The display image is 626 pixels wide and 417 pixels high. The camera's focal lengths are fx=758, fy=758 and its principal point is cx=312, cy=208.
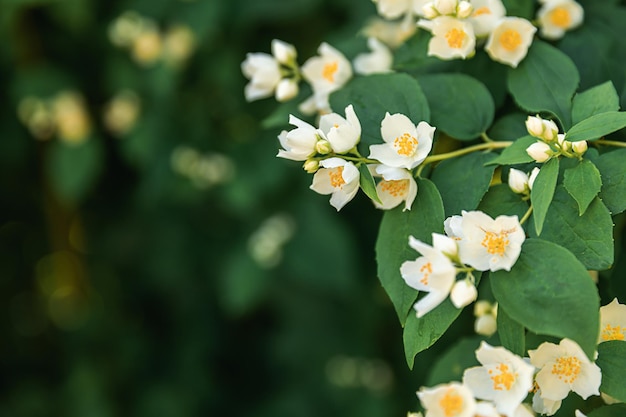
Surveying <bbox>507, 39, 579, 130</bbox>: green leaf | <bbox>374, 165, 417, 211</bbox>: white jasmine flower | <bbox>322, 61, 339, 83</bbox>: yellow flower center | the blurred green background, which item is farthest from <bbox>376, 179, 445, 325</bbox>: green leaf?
the blurred green background

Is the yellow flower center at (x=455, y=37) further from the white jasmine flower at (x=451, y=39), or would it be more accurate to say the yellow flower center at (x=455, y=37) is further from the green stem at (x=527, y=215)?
the green stem at (x=527, y=215)

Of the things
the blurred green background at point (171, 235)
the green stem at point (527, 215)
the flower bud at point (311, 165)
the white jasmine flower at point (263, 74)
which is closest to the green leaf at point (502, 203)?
the green stem at point (527, 215)

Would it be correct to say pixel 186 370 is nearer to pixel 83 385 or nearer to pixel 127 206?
pixel 83 385

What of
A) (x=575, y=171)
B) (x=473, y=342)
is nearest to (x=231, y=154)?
(x=473, y=342)

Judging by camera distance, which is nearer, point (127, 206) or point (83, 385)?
point (83, 385)

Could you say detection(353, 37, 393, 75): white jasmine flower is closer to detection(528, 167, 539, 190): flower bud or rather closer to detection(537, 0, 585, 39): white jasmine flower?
detection(537, 0, 585, 39): white jasmine flower

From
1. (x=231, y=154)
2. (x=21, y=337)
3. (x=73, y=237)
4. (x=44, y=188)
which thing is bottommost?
(x=21, y=337)

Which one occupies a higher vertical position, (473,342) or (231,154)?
(473,342)
